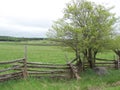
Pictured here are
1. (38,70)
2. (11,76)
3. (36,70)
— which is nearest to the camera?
(11,76)

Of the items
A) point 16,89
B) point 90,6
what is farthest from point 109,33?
point 16,89

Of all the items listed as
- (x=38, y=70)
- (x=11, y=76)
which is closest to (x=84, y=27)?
(x=38, y=70)

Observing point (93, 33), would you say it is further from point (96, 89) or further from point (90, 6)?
point (96, 89)

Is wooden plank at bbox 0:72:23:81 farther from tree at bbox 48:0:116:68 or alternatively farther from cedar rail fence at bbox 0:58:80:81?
tree at bbox 48:0:116:68

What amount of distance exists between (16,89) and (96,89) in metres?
3.75

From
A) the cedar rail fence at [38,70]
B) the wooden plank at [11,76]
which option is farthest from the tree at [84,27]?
the wooden plank at [11,76]

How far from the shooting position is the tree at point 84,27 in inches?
720

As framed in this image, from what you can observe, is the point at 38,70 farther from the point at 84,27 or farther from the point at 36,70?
the point at 84,27

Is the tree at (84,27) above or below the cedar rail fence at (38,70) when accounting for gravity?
above

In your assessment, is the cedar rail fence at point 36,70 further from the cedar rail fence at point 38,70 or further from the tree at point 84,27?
the tree at point 84,27

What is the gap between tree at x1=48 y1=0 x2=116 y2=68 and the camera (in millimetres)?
18281

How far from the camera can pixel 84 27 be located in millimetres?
18297

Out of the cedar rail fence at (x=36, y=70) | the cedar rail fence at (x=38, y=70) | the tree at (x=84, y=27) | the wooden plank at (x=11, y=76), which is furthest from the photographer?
the tree at (x=84, y=27)

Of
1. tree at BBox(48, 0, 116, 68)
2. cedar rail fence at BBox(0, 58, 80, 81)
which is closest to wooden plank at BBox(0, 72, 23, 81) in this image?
cedar rail fence at BBox(0, 58, 80, 81)
